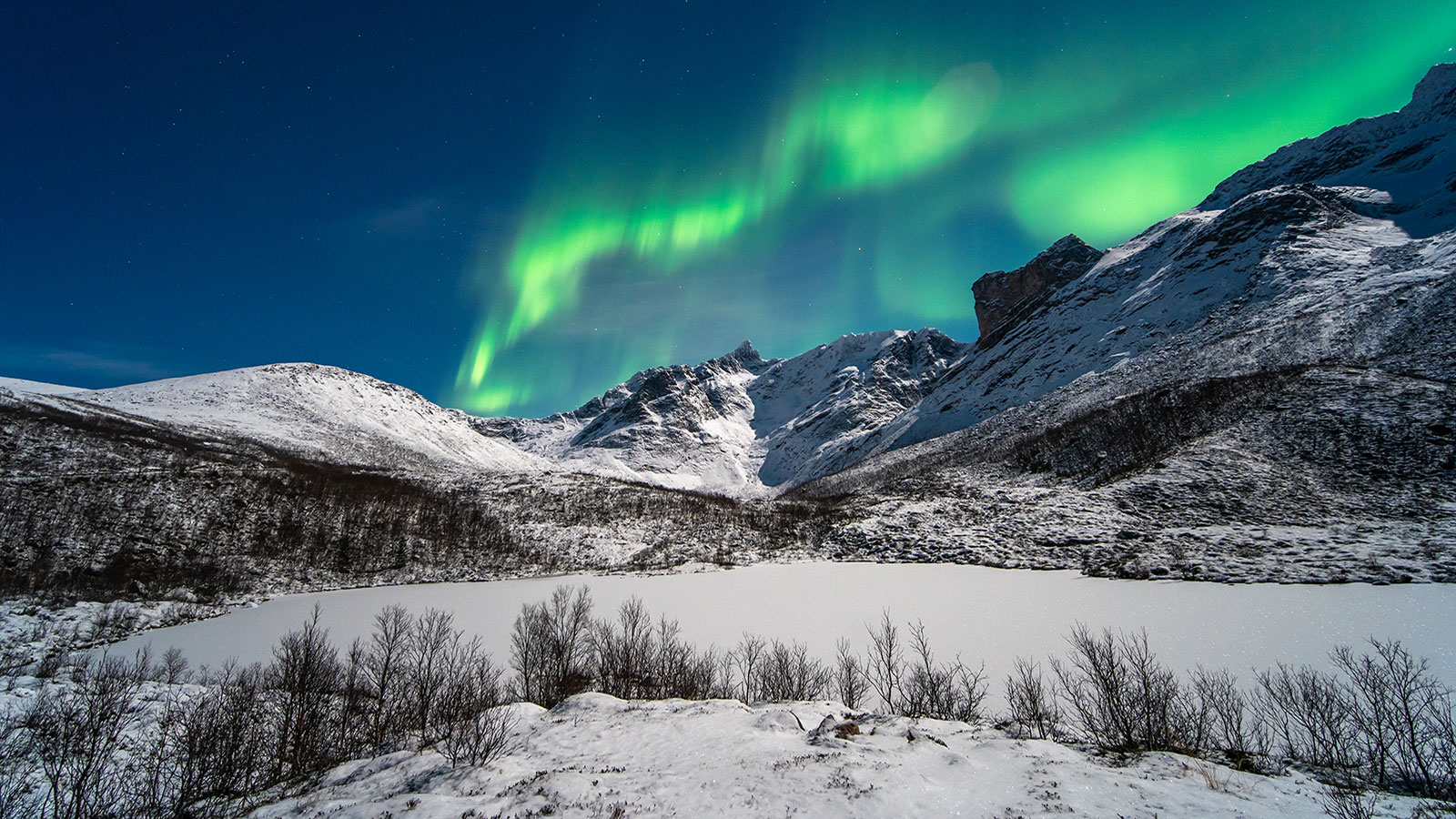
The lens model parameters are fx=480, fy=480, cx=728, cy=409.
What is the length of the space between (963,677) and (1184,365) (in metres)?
68.1

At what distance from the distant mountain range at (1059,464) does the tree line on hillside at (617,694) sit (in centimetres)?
1498

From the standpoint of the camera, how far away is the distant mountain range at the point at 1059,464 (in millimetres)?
30422

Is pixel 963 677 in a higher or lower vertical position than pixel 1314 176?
lower

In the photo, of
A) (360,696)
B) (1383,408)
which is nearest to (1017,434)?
(1383,408)

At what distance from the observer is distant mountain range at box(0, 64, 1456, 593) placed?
3042 centimetres

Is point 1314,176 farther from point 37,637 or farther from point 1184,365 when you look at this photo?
point 37,637

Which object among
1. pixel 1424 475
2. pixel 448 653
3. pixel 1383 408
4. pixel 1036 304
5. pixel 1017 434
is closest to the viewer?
pixel 448 653

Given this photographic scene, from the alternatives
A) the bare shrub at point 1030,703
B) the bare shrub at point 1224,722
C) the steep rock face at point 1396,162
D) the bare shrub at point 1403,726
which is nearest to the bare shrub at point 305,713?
the bare shrub at point 1030,703

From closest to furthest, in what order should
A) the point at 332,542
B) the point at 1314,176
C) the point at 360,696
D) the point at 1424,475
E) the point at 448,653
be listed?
the point at 360,696 < the point at 448,653 < the point at 1424,475 < the point at 332,542 < the point at 1314,176

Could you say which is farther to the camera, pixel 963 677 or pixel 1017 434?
pixel 1017 434

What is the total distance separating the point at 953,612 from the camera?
22.9 meters

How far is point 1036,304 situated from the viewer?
12256cm

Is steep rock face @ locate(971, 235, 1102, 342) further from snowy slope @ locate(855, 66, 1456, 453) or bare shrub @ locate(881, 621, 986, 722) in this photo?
bare shrub @ locate(881, 621, 986, 722)

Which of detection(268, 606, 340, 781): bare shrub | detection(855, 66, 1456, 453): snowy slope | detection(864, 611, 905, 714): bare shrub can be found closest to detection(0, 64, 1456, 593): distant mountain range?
detection(855, 66, 1456, 453): snowy slope
